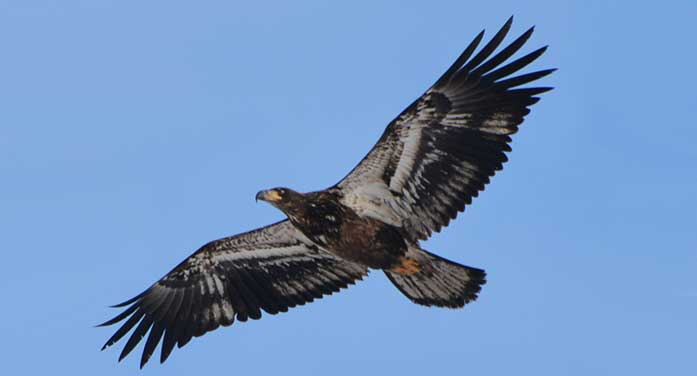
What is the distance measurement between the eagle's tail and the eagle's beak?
1.79m

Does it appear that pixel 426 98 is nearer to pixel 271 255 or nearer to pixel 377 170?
pixel 377 170

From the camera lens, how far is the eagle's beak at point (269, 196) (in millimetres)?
18219

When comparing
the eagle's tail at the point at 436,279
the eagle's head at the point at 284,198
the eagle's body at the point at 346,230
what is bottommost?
the eagle's tail at the point at 436,279

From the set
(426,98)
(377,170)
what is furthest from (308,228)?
(426,98)

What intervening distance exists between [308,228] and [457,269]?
2.05 metres

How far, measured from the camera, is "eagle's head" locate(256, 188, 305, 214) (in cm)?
1808

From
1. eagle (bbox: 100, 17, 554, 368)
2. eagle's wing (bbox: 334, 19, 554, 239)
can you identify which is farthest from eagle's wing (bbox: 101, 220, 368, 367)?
eagle's wing (bbox: 334, 19, 554, 239)

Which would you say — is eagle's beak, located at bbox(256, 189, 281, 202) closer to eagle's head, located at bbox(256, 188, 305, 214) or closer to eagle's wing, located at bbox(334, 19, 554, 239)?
eagle's head, located at bbox(256, 188, 305, 214)

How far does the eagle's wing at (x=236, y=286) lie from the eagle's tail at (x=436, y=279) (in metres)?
1.07

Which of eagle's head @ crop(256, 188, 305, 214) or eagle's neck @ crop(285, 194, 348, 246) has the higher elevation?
eagle's head @ crop(256, 188, 305, 214)

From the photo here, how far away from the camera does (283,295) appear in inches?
765

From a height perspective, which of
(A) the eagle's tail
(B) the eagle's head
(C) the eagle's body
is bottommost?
(A) the eagle's tail

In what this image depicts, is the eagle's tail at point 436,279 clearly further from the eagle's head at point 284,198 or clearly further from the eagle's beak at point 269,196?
the eagle's beak at point 269,196

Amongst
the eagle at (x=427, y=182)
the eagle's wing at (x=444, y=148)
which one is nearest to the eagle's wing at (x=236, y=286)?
the eagle at (x=427, y=182)
